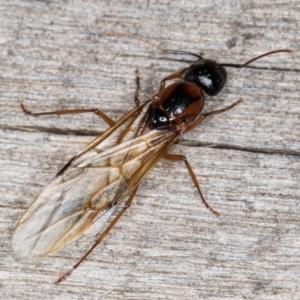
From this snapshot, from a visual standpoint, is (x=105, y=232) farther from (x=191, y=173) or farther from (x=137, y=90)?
(x=137, y=90)

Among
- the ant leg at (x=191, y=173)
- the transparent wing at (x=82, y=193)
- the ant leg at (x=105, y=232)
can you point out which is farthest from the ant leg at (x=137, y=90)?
the ant leg at (x=105, y=232)

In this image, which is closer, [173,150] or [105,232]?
[105,232]

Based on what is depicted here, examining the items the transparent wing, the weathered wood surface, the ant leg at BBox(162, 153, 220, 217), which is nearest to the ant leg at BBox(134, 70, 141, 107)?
the weathered wood surface

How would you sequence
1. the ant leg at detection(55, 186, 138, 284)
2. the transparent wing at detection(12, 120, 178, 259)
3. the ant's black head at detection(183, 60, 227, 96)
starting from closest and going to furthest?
the transparent wing at detection(12, 120, 178, 259), the ant leg at detection(55, 186, 138, 284), the ant's black head at detection(183, 60, 227, 96)

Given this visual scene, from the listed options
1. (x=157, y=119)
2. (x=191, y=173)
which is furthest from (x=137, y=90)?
(x=191, y=173)

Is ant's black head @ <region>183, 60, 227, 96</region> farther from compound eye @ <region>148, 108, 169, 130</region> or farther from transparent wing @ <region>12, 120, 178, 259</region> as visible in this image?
transparent wing @ <region>12, 120, 178, 259</region>

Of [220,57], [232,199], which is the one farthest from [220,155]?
[220,57]
